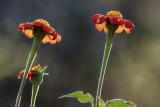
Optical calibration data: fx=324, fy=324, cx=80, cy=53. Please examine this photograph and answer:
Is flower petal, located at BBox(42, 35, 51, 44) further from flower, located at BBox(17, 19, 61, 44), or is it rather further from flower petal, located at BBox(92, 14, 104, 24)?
flower petal, located at BBox(92, 14, 104, 24)

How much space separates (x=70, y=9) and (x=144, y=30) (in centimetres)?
129

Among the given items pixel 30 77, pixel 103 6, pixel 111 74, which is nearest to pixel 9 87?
pixel 111 74

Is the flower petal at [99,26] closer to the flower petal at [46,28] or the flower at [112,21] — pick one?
the flower at [112,21]

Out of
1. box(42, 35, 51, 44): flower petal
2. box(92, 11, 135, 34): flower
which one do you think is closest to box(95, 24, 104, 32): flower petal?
box(92, 11, 135, 34): flower

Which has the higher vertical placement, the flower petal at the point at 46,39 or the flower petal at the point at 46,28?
the flower petal at the point at 46,28

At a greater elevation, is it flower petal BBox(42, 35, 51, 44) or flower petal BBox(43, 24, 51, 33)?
flower petal BBox(43, 24, 51, 33)

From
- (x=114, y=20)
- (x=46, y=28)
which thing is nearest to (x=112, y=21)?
(x=114, y=20)

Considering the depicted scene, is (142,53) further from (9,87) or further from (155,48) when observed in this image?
(9,87)

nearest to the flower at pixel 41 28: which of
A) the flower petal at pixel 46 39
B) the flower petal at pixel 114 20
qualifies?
the flower petal at pixel 46 39

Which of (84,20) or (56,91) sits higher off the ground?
(84,20)

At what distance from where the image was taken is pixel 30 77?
0.75 meters

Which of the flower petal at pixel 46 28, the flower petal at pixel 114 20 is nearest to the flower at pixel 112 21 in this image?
the flower petal at pixel 114 20

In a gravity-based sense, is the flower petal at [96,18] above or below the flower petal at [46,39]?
above

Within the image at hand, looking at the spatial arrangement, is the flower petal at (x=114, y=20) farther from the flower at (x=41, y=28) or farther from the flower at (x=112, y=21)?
the flower at (x=41, y=28)
